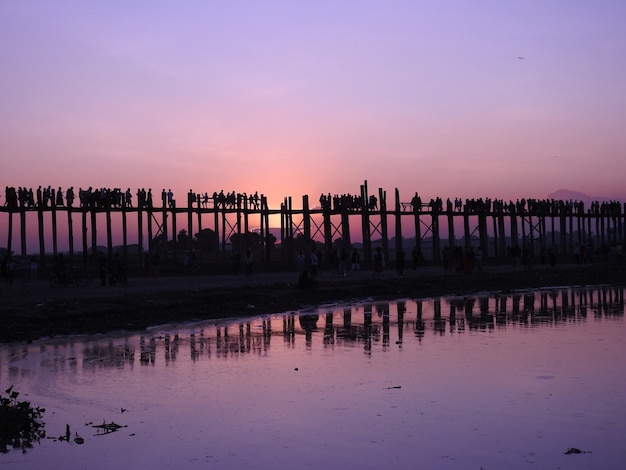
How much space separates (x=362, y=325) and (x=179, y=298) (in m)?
6.93

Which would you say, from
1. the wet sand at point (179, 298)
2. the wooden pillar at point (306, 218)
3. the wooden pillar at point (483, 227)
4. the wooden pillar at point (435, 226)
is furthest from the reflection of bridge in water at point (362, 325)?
the wooden pillar at point (483, 227)

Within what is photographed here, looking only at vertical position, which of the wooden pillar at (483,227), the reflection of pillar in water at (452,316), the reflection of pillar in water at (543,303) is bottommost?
the reflection of pillar in water at (543,303)

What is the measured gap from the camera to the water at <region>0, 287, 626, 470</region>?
7.43 meters

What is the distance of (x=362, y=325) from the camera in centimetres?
1831

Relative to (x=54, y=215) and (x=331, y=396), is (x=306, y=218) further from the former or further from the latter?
(x=331, y=396)

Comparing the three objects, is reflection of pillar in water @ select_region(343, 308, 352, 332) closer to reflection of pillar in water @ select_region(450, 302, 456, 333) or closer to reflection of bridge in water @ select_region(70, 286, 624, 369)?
reflection of bridge in water @ select_region(70, 286, 624, 369)

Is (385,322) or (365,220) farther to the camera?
(365,220)

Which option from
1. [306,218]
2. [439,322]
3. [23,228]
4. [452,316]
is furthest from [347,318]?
[306,218]

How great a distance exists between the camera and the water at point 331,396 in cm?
743

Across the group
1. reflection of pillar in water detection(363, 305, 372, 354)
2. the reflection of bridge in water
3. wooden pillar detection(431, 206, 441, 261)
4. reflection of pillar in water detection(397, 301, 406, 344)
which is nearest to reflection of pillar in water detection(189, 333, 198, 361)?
the reflection of bridge in water

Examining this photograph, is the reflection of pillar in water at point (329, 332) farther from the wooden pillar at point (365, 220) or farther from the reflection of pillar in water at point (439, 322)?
the wooden pillar at point (365, 220)

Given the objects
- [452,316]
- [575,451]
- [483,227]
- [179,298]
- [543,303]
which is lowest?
[543,303]

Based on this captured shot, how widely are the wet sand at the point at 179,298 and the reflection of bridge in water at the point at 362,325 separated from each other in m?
1.59

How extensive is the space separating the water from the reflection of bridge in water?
0.27 feet
